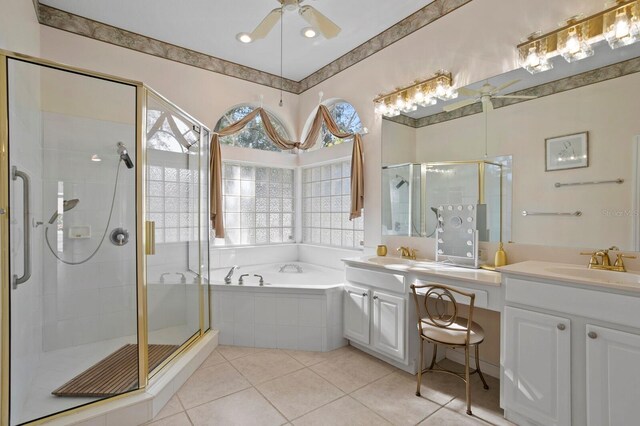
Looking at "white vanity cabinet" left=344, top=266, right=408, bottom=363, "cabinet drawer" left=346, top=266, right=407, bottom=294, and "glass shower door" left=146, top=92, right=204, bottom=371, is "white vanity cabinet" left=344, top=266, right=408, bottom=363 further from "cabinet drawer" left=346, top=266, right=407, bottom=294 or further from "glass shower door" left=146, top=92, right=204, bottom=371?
"glass shower door" left=146, top=92, right=204, bottom=371

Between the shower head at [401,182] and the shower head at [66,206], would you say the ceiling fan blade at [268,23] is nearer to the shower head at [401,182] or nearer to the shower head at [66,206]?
the shower head at [401,182]

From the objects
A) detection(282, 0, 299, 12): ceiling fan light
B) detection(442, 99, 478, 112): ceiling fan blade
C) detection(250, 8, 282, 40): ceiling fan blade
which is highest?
detection(282, 0, 299, 12): ceiling fan light

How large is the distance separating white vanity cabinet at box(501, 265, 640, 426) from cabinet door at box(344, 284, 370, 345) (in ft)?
3.59

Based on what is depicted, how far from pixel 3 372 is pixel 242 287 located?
1.65 meters

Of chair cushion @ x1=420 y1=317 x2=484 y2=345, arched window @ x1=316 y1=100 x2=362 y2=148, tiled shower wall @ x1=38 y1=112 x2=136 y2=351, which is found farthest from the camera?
arched window @ x1=316 y1=100 x2=362 y2=148

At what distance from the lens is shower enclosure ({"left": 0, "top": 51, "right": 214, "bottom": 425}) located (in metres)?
1.79

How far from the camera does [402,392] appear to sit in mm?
2260

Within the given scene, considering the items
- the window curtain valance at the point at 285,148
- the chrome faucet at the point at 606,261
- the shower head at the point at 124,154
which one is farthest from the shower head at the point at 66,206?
the chrome faucet at the point at 606,261

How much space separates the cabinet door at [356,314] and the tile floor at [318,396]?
0.20m

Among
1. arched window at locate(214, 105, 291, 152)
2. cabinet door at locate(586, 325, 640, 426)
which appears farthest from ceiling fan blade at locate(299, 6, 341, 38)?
cabinet door at locate(586, 325, 640, 426)

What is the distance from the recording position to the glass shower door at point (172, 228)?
7.66 ft

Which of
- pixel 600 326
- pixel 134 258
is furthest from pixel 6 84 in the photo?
pixel 600 326

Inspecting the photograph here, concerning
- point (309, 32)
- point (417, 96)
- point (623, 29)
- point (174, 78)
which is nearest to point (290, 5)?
point (309, 32)

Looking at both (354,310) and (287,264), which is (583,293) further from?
(287,264)
